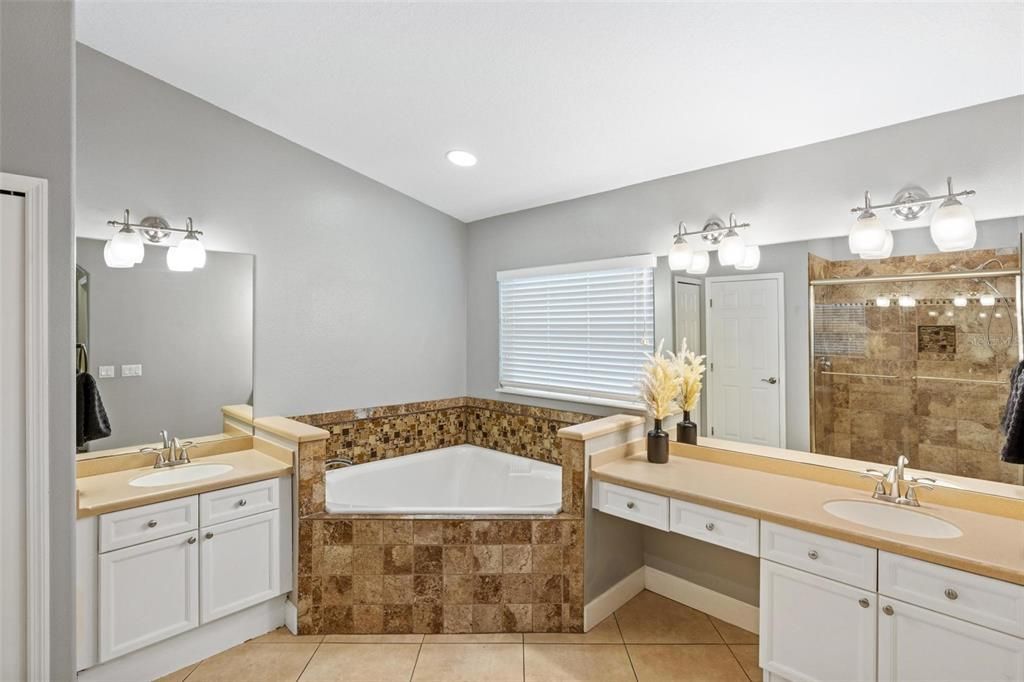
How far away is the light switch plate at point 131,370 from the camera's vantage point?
2596 mm

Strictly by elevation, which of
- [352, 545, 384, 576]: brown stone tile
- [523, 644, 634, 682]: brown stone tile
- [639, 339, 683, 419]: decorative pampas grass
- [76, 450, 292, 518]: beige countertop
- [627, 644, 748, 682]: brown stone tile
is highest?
[639, 339, 683, 419]: decorative pampas grass

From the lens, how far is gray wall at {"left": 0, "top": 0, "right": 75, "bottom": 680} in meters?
Result: 1.41

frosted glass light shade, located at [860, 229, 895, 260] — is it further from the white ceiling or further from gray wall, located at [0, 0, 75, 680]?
gray wall, located at [0, 0, 75, 680]

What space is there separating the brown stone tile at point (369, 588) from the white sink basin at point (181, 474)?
862mm

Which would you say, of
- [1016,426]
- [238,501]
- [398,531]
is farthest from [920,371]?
[238,501]

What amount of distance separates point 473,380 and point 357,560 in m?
1.89

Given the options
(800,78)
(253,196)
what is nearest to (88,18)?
(253,196)

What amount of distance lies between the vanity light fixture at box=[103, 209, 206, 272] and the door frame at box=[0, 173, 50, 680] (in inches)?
52.0

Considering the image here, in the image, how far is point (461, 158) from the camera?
3.12 meters

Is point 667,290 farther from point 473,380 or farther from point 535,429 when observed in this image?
point 473,380

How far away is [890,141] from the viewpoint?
2242mm

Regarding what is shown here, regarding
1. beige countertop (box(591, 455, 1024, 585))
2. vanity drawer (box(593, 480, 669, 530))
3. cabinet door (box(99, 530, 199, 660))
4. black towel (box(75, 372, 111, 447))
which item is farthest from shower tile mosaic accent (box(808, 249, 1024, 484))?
black towel (box(75, 372, 111, 447))

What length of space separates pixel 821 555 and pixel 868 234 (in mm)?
1315

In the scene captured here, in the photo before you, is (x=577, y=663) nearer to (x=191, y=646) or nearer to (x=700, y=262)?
(x=191, y=646)
